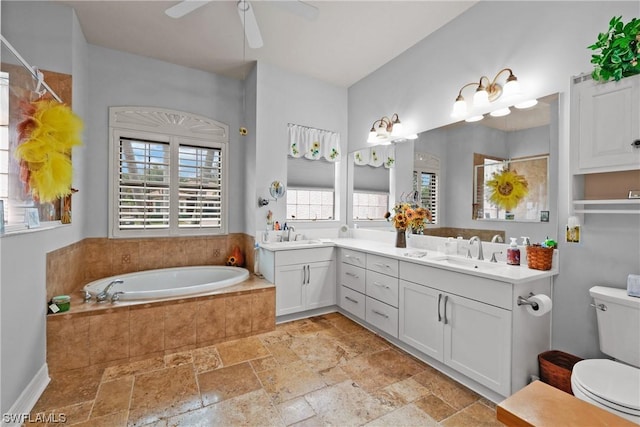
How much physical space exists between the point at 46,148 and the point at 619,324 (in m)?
3.63

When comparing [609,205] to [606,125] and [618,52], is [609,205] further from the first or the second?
[618,52]

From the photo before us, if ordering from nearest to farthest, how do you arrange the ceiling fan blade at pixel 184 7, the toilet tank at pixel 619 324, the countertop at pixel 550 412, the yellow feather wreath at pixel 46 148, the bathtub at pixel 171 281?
the countertop at pixel 550 412 < the toilet tank at pixel 619 324 < the yellow feather wreath at pixel 46 148 < the ceiling fan blade at pixel 184 7 < the bathtub at pixel 171 281

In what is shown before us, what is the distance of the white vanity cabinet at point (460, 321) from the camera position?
187 centimetres

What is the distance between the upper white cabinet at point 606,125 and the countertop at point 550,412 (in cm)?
169

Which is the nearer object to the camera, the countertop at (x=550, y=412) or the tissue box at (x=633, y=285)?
the countertop at (x=550, y=412)

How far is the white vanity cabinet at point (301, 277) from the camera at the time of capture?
319 cm

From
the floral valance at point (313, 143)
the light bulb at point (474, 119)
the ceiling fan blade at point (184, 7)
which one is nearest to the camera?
the ceiling fan blade at point (184, 7)

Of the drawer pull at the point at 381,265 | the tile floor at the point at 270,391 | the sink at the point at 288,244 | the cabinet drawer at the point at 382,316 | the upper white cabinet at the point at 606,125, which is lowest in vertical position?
the tile floor at the point at 270,391

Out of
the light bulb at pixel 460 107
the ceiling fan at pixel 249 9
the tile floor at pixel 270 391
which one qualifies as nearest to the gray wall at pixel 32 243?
the tile floor at pixel 270 391

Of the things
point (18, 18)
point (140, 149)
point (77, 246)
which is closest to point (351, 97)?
point (140, 149)

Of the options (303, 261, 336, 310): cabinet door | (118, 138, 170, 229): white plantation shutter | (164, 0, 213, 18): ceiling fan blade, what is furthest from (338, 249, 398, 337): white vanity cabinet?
(164, 0, 213, 18): ceiling fan blade

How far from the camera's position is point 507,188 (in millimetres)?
2398

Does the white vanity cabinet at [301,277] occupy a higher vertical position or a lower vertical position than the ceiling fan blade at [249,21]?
A: lower

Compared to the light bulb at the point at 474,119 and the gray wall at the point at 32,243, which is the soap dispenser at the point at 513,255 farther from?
the gray wall at the point at 32,243
